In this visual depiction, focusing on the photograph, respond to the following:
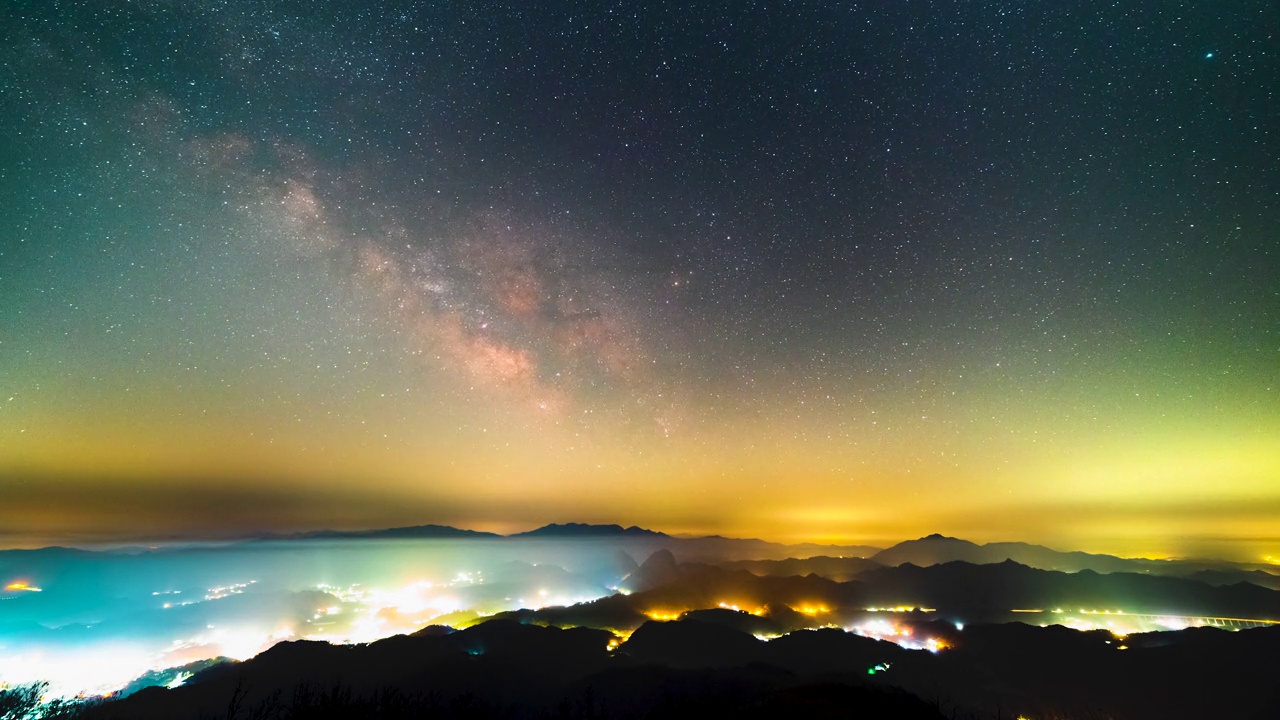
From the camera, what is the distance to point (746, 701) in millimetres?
46094

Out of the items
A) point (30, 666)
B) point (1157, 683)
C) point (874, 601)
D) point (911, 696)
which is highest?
point (911, 696)

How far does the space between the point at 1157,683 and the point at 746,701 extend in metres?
53.1

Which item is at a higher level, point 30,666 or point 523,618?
point 523,618

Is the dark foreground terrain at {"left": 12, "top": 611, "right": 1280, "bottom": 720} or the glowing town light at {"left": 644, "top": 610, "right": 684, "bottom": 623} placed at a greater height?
the dark foreground terrain at {"left": 12, "top": 611, "right": 1280, "bottom": 720}

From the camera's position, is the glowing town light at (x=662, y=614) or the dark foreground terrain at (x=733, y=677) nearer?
the dark foreground terrain at (x=733, y=677)

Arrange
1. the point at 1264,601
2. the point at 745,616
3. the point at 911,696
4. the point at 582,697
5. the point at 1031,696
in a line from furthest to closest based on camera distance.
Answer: the point at 1264,601 → the point at 745,616 → the point at 1031,696 → the point at 582,697 → the point at 911,696

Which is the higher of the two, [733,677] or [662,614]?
[733,677]

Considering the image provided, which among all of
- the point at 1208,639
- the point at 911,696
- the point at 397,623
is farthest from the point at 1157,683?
the point at 397,623

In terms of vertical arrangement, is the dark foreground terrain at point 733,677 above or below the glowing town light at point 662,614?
above

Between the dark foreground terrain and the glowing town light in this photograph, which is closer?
the dark foreground terrain

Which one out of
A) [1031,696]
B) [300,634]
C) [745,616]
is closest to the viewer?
[1031,696]

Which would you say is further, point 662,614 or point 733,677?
point 662,614

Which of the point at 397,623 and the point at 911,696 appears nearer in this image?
the point at 911,696

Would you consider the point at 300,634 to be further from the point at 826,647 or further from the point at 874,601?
the point at 874,601
